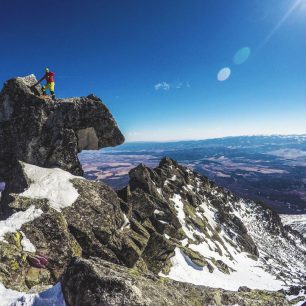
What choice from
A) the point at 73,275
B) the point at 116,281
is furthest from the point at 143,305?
the point at 73,275

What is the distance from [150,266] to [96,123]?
17455mm

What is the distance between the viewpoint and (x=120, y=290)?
32.7 ft

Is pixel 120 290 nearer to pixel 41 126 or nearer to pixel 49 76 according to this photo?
pixel 41 126

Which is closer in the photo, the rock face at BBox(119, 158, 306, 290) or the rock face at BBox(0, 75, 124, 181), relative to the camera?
the rock face at BBox(0, 75, 124, 181)

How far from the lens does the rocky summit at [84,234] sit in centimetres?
1130

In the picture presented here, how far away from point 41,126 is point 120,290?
2518 cm

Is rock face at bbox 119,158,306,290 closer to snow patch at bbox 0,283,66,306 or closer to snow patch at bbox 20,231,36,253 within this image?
snow patch at bbox 20,231,36,253

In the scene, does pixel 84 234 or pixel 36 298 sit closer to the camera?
pixel 36 298

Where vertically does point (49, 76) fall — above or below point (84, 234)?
above

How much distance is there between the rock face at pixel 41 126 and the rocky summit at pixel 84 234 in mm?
111

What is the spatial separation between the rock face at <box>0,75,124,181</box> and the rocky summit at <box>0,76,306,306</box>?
0.11m

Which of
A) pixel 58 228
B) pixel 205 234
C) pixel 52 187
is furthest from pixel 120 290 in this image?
pixel 205 234

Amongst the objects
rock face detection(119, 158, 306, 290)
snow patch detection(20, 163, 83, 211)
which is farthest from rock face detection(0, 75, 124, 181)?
rock face detection(119, 158, 306, 290)

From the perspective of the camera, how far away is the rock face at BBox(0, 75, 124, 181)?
30859 millimetres
